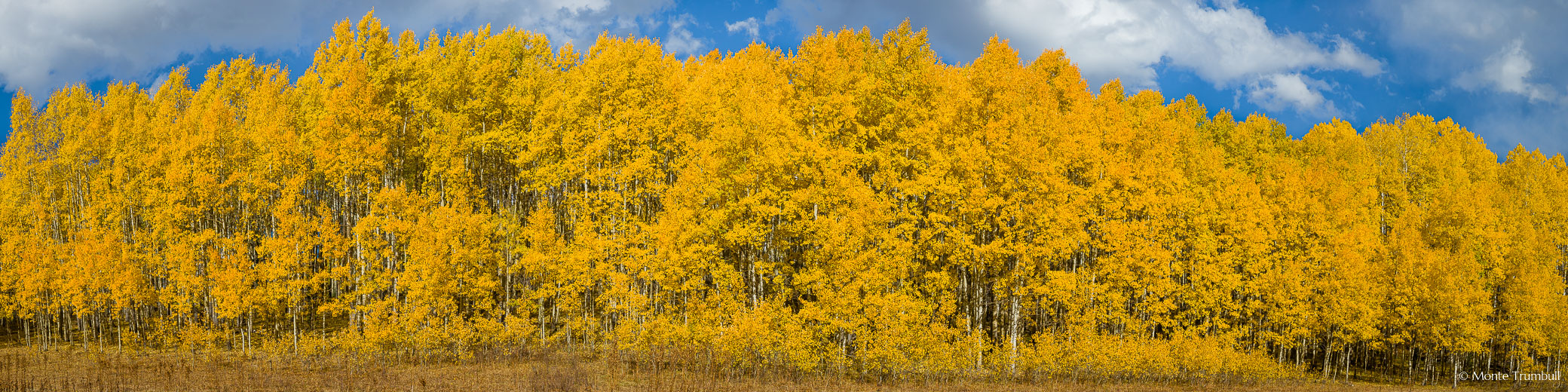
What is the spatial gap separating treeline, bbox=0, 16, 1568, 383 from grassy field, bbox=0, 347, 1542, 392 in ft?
2.55

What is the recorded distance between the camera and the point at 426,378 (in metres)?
21.3

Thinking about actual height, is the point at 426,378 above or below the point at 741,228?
below

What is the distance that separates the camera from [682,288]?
23.9 m

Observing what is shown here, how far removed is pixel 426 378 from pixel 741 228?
378 inches

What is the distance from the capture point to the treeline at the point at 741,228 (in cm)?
2442

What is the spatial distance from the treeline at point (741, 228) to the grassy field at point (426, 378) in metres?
0.78

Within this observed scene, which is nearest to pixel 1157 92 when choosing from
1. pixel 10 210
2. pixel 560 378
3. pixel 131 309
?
pixel 560 378

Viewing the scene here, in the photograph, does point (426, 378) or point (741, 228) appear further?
point (741, 228)

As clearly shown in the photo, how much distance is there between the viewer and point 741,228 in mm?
24469

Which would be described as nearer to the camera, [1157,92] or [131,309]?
[131,309]

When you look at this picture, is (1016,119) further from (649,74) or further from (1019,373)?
(649,74)

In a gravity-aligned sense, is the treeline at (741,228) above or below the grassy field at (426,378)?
above

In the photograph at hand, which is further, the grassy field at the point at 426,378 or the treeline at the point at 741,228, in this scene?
the treeline at the point at 741,228

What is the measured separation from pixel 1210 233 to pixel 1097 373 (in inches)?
348
